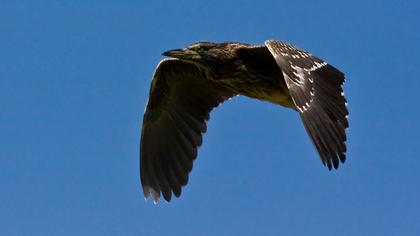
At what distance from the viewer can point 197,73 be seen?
17.9 m

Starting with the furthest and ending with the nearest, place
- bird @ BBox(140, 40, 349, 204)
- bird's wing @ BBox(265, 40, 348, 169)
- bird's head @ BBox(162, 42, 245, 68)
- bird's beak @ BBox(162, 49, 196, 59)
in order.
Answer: bird's head @ BBox(162, 42, 245, 68) < bird's beak @ BBox(162, 49, 196, 59) < bird @ BBox(140, 40, 349, 204) < bird's wing @ BBox(265, 40, 348, 169)

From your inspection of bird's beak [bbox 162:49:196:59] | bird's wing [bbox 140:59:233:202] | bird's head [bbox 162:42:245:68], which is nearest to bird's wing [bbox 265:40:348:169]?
bird's head [bbox 162:42:245:68]

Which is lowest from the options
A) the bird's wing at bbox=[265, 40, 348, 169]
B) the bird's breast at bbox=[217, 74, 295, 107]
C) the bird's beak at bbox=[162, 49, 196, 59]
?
the bird's wing at bbox=[265, 40, 348, 169]

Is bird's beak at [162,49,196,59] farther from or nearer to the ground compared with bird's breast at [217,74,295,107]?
farther from the ground

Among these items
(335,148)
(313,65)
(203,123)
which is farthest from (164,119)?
(335,148)

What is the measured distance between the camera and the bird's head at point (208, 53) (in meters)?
16.5

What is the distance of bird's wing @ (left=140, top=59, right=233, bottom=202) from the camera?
18094 millimetres

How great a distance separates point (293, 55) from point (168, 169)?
377 cm

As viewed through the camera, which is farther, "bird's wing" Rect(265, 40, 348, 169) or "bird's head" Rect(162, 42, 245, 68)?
"bird's head" Rect(162, 42, 245, 68)

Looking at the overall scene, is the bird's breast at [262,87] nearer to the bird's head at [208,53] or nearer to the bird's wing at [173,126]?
the bird's head at [208,53]

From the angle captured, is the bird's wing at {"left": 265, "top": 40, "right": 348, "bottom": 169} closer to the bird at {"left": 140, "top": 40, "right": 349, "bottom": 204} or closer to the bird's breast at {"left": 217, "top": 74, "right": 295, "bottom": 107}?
the bird at {"left": 140, "top": 40, "right": 349, "bottom": 204}

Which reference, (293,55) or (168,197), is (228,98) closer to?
(168,197)

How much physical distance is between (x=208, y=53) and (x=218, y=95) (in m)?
1.64

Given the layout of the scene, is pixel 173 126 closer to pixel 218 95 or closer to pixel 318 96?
pixel 218 95
